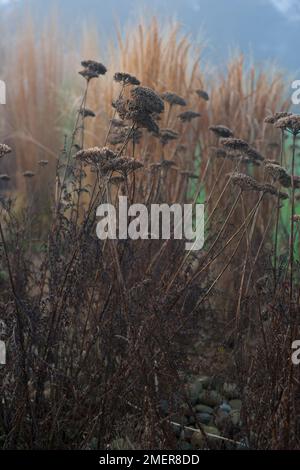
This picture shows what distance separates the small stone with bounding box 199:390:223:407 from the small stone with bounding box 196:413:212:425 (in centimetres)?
13

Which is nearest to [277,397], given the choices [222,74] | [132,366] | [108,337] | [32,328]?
[132,366]

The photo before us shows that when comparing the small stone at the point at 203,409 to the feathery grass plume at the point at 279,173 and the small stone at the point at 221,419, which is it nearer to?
the small stone at the point at 221,419

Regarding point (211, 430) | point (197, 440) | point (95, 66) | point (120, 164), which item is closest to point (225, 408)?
point (211, 430)

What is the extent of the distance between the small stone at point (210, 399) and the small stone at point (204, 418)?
0.13 meters

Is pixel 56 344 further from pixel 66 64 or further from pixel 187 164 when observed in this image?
pixel 66 64

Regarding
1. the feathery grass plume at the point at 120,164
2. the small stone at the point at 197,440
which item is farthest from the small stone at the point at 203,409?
the feathery grass plume at the point at 120,164

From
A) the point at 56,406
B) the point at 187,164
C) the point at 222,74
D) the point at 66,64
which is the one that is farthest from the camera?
the point at 66,64

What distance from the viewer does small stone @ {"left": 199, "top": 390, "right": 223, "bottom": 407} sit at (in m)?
3.10

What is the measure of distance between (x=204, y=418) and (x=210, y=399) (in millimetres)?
196

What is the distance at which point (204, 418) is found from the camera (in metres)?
2.93

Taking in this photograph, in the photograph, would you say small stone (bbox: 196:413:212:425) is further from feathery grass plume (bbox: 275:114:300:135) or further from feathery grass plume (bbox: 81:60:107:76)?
feathery grass plume (bbox: 81:60:107:76)

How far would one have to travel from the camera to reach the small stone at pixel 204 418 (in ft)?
9.56

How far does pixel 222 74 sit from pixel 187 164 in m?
1.33

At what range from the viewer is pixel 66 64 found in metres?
8.03
